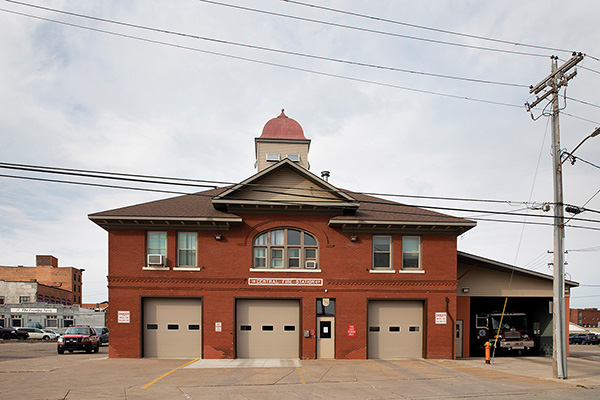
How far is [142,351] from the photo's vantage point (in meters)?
24.7

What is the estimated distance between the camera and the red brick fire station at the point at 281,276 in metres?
24.8

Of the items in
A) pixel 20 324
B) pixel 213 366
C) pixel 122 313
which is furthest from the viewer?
pixel 20 324

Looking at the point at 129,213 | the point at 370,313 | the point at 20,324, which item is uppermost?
the point at 129,213

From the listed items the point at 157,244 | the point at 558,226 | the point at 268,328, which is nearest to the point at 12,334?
the point at 157,244

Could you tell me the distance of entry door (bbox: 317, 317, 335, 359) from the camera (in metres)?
25.3

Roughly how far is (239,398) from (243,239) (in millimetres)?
10851

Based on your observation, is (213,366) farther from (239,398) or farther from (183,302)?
(239,398)

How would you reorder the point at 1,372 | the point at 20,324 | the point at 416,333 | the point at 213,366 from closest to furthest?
1. the point at 1,372
2. the point at 213,366
3. the point at 416,333
4. the point at 20,324

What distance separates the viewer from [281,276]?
83.0 feet

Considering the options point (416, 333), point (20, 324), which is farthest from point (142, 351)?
point (20, 324)

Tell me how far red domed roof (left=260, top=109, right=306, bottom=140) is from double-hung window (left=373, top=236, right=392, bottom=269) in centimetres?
1002

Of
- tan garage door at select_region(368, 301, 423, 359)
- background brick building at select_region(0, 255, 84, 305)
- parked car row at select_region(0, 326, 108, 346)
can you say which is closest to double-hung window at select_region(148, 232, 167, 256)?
tan garage door at select_region(368, 301, 423, 359)

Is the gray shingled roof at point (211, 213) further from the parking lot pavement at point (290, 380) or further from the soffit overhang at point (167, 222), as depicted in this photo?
the parking lot pavement at point (290, 380)

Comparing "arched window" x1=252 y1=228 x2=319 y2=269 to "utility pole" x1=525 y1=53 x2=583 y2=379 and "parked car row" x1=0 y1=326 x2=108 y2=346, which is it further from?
"parked car row" x1=0 y1=326 x2=108 y2=346
